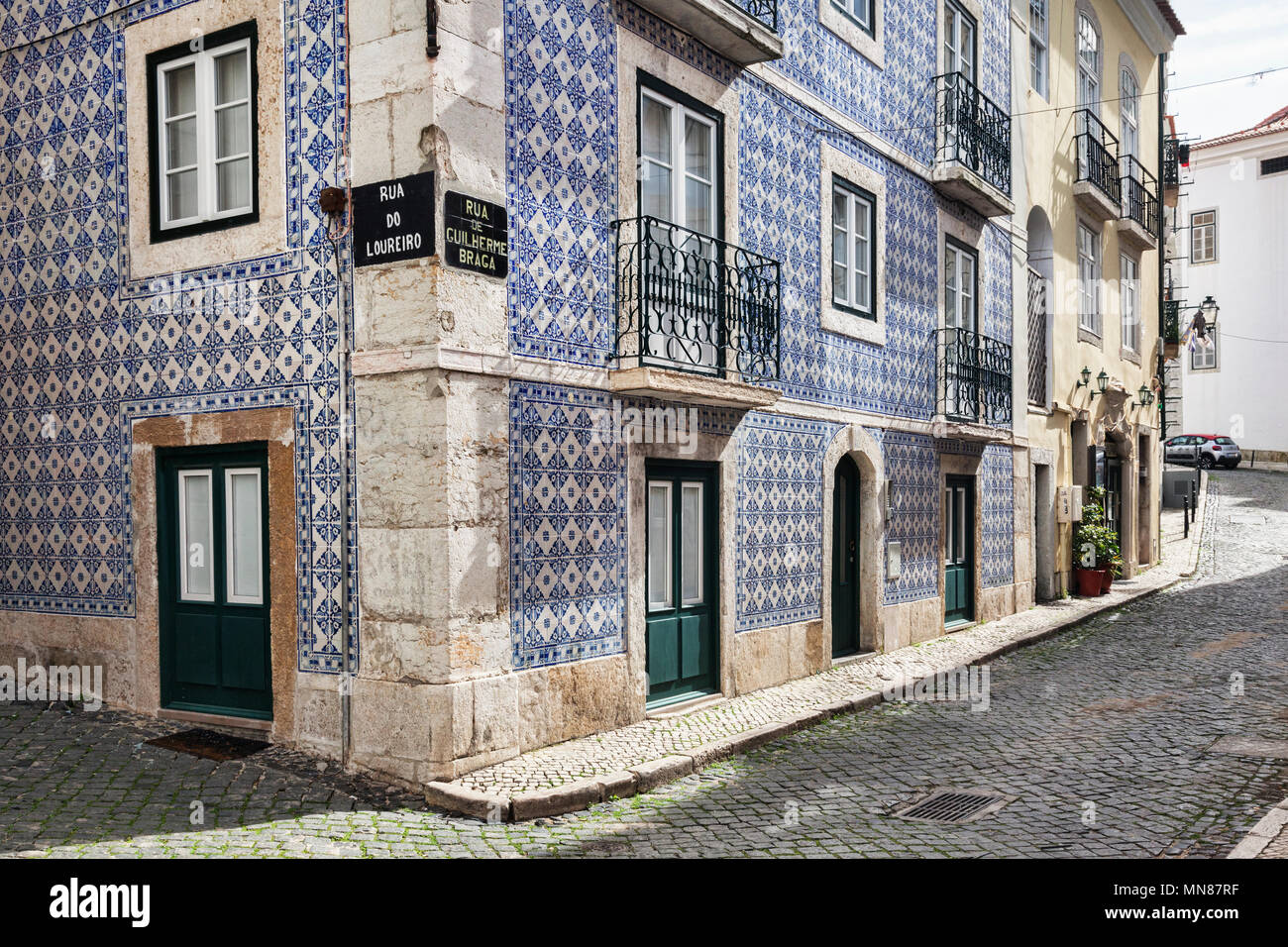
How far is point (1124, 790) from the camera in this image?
6.58 metres

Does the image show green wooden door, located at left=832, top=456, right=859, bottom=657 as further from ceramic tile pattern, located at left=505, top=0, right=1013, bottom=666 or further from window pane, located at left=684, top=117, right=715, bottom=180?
window pane, located at left=684, top=117, right=715, bottom=180

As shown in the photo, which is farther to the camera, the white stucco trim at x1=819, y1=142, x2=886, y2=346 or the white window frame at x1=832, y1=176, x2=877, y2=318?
the white window frame at x1=832, y1=176, x2=877, y2=318

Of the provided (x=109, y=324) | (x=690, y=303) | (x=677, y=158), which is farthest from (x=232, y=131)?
(x=690, y=303)

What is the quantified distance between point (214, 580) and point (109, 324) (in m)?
2.08

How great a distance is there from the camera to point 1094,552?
17500 mm

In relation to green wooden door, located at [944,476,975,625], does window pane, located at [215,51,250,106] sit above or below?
above

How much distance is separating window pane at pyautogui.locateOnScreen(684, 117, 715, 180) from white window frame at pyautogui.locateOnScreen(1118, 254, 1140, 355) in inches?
554

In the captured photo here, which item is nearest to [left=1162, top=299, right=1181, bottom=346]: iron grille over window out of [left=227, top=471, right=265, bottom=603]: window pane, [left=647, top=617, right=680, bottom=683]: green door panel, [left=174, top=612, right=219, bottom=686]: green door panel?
[left=647, top=617, right=680, bottom=683]: green door panel

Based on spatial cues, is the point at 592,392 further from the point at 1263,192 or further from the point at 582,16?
the point at 1263,192

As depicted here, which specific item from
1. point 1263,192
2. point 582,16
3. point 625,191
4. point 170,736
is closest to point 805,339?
point 625,191

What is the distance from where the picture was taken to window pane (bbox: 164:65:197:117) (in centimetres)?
782

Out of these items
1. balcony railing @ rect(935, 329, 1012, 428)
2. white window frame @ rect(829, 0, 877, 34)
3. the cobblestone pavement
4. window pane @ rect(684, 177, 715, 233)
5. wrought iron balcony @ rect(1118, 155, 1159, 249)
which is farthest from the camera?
wrought iron balcony @ rect(1118, 155, 1159, 249)

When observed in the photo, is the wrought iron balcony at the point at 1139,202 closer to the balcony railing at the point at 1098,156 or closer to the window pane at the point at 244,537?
the balcony railing at the point at 1098,156

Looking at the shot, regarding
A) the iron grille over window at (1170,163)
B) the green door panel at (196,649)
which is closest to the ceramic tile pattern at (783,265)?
the green door panel at (196,649)
